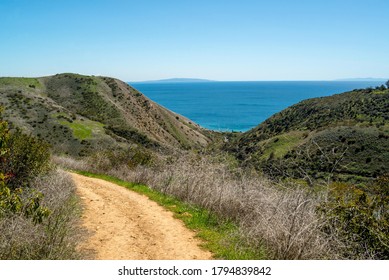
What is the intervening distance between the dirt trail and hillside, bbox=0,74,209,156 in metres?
32.7

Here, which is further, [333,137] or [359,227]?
[333,137]

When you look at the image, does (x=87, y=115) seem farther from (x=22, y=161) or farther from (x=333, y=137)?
(x=22, y=161)

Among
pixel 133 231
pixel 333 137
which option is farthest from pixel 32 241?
pixel 333 137

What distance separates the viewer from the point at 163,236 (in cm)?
709

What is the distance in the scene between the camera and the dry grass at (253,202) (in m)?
5.23

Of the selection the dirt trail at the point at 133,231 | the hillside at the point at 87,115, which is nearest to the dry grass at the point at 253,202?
the dirt trail at the point at 133,231

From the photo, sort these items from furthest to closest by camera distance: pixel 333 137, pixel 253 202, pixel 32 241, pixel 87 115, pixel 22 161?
pixel 87 115 → pixel 333 137 → pixel 22 161 → pixel 253 202 → pixel 32 241

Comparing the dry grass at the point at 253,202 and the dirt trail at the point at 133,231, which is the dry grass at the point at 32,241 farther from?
the dry grass at the point at 253,202

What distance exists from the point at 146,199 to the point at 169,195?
78cm

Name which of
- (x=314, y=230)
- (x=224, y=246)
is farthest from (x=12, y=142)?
(x=314, y=230)

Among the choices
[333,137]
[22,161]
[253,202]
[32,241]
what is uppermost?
[22,161]

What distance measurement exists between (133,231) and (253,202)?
2883mm

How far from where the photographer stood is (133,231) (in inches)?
291

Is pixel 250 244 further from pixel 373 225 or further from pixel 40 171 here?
pixel 40 171
